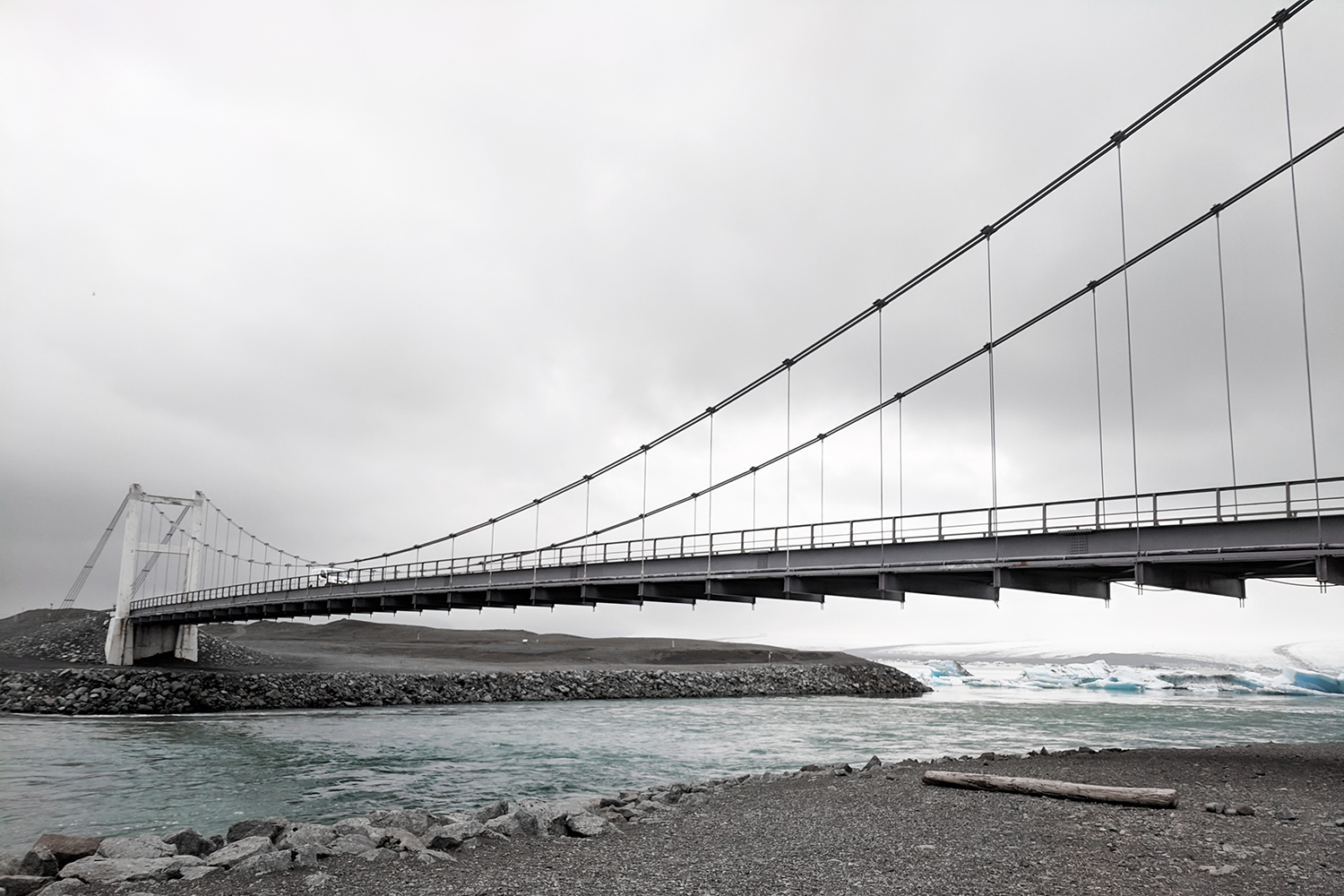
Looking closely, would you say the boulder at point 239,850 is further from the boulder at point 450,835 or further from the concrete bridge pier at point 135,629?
the concrete bridge pier at point 135,629

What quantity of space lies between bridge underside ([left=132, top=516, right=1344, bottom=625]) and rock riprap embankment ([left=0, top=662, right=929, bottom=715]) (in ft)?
39.9

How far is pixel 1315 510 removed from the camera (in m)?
17.2

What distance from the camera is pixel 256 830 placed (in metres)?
12.7

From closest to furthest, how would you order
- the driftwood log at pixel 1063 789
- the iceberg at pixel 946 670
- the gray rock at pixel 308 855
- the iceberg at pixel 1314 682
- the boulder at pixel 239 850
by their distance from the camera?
the gray rock at pixel 308 855 → the boulder at pixel 239 850 → the driftwood log at pixel 1063 789 → the iceberg at pixel 1314 682 → the iceberg at pixel 946 670

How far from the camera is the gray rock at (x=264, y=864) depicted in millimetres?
10156

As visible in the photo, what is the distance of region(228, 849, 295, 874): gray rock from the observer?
10.2m

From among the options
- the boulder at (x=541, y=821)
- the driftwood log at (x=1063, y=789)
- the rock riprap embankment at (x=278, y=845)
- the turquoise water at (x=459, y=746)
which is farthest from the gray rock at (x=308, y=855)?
the driftwood log at (x=1063, y=789)

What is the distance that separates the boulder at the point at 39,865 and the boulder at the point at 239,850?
1.82 metres

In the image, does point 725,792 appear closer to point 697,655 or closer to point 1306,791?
point 1306,791

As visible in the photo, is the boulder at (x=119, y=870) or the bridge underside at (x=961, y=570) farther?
the bridge underside at (x=961, y=570)

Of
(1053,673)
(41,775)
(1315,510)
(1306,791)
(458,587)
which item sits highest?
(1315,510)

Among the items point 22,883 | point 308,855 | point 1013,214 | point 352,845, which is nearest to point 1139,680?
point 1013,214

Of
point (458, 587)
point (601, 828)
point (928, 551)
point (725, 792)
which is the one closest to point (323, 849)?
point (601, 828)

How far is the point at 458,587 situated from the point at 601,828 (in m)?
26.5
